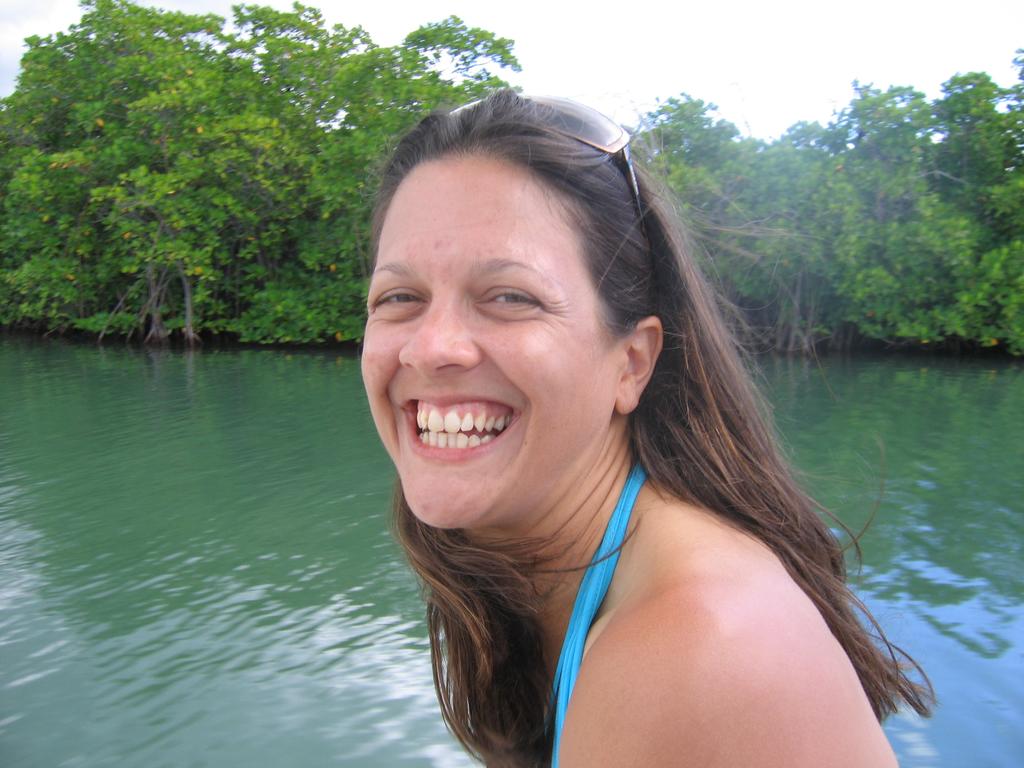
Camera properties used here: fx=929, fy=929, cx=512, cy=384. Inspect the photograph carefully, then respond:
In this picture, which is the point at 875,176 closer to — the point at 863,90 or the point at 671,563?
the point at 863,90

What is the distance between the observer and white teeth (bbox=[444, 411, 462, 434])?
55.9 inches

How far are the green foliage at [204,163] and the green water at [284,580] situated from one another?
8.59 meters

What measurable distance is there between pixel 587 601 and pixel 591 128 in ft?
2.48

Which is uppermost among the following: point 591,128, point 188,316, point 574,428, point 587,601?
point 591,128

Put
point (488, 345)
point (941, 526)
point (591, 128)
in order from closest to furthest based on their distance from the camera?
point (488, 345), point (591, 128), point (941, 526)

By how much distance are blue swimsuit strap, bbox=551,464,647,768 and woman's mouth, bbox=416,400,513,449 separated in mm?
241

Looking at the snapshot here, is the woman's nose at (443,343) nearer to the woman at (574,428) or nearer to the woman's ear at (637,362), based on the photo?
the woman at (574,428)

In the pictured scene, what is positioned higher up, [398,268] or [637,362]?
[398,268]

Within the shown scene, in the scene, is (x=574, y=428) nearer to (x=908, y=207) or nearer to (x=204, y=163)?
(x=908, y=207)

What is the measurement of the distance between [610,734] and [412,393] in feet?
2.07

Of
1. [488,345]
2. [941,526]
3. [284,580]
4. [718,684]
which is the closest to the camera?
[718,684]

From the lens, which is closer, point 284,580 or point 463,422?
point 463,422

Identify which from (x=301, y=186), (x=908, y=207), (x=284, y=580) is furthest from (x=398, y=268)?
(x=301, y=186)

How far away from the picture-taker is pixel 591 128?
152cm
